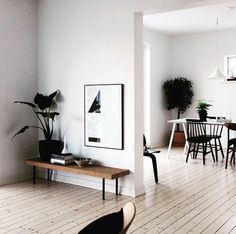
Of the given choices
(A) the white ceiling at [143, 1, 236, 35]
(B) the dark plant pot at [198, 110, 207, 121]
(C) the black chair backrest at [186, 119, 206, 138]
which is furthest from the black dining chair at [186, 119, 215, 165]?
(A) the white ceiling at [143, 1, 236, 35]

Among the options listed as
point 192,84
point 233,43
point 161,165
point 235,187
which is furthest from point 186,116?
point 235,187

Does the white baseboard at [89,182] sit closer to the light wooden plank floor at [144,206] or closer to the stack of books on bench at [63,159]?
the light wooden plank floor at [144,206]

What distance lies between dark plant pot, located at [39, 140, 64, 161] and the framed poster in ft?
1.46

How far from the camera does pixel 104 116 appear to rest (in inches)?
181

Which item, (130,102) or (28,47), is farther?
(28,47)

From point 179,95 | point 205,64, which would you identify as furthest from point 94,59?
point 205,64

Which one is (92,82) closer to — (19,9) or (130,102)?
(130,102)

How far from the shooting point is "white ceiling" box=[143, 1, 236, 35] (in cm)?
643

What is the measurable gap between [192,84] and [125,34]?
4.92m

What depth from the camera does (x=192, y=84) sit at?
29.1 feet

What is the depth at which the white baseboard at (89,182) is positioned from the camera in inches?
172

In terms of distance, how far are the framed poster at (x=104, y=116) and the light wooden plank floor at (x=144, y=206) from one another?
0.70m

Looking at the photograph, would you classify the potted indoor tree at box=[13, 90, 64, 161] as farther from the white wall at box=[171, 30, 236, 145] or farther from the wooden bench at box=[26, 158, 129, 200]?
the white wall at box=[171, 30, 236, 145]

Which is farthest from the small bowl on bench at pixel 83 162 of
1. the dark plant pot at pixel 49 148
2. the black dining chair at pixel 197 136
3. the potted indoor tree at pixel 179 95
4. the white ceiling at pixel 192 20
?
the potted indoor tree at pixel 179 95
